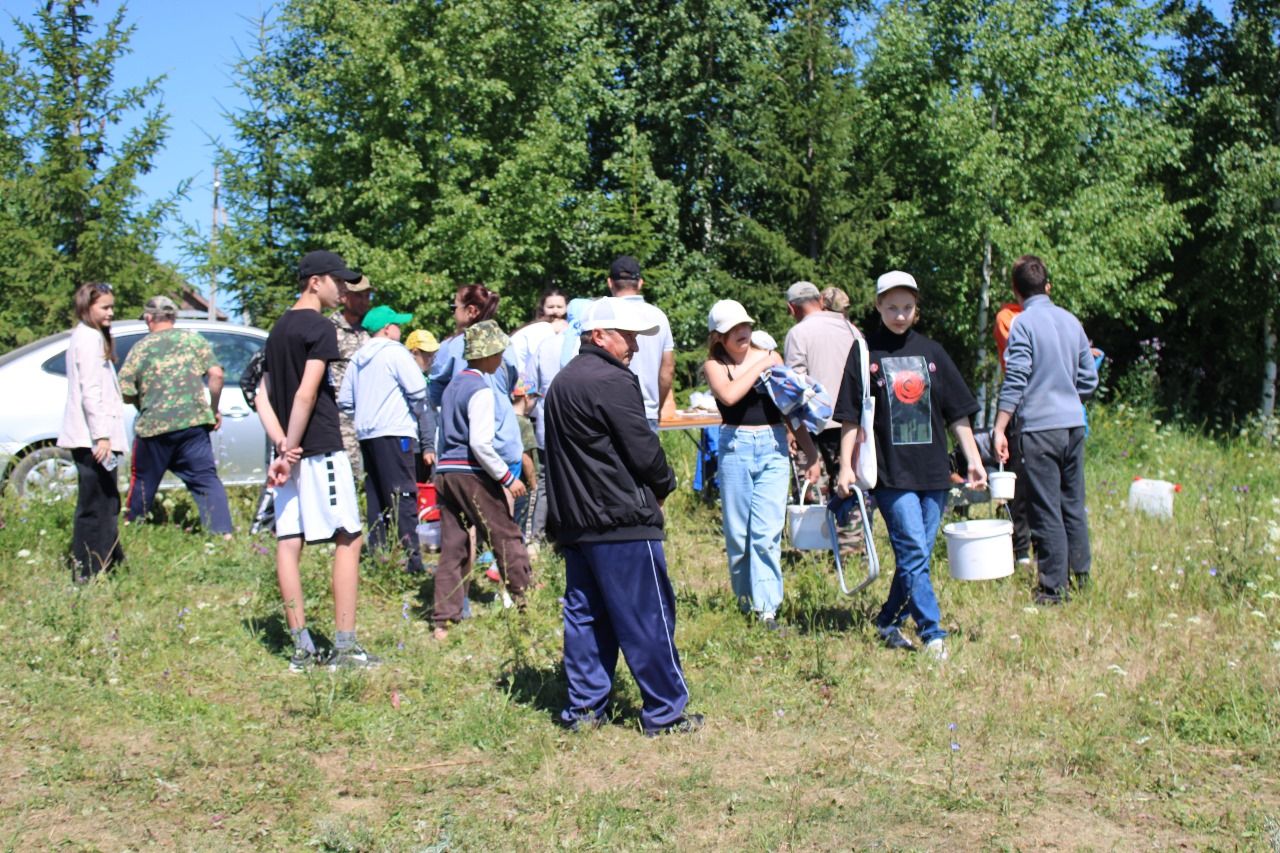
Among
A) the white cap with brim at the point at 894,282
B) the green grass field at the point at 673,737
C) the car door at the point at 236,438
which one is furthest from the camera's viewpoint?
the car door at the point at 236,438

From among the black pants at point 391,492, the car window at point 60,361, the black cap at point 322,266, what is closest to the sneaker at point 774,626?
the black pants at point 391,492

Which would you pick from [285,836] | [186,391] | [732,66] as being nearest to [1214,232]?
[732,66]

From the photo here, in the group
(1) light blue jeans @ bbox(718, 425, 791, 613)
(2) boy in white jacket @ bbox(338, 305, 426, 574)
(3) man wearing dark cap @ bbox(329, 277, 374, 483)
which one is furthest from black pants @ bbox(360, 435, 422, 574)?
(1) light blue jeans @ bbox(718, 425, 791, 613)

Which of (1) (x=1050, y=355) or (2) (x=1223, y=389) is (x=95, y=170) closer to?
(1) (x=1050, y=355)

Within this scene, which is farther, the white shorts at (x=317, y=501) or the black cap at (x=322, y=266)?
the black cap at (x=322, y=266)

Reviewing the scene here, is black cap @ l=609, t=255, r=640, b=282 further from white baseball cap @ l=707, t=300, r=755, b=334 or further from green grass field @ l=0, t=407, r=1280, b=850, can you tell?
green grass field @ l=0, t=407, r=1280, b=850

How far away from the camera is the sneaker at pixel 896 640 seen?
18.6ft

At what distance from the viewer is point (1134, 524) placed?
8.28 meters

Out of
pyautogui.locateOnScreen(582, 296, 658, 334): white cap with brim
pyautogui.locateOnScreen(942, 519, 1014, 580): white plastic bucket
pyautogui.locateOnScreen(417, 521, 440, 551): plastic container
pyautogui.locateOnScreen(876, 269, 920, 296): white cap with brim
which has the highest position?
pyautogui.locateOnScreen(876, 269, 920, 296): white cap with brim

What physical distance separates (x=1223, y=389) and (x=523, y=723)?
1717 cm

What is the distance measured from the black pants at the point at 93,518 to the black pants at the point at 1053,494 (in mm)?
5308

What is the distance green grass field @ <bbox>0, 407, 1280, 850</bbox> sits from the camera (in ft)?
12.7

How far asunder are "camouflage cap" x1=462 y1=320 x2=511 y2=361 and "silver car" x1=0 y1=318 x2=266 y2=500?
141 inches

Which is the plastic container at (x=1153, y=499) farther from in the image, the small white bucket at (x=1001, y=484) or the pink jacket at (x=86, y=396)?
the pink jacket at (x=86, y=396)
